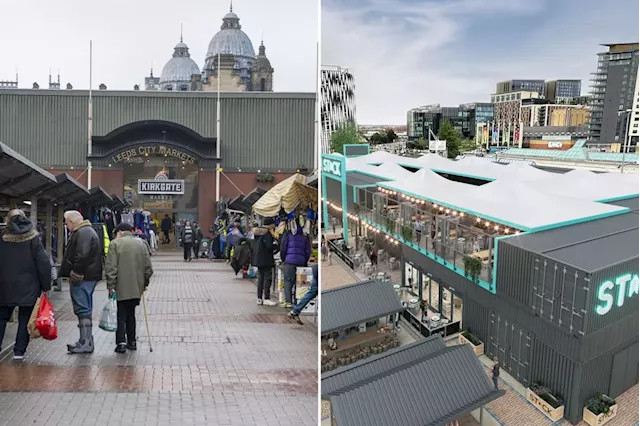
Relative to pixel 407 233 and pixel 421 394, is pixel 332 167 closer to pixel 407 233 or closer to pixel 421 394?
pixel 407 233

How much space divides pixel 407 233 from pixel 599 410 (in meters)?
5.88

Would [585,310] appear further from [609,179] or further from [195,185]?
[195,185]

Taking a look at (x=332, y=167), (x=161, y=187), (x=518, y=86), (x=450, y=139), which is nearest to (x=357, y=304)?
(x=332, y=167)

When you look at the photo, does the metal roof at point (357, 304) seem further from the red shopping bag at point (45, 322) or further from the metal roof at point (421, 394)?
the red shopping bag at point (45, 322)

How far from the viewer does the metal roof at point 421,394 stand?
670 cm

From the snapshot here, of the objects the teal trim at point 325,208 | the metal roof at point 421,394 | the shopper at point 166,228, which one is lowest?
the shopper at point 166,228

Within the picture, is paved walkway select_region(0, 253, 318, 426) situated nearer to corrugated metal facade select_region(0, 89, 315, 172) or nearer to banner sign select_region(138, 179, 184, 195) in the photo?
banner sign select_region(138, 179, 184, 195)

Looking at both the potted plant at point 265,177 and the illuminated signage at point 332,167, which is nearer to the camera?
the illuminated signage at point 332,167

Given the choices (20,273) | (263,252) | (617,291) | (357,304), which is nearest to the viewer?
(20,273)

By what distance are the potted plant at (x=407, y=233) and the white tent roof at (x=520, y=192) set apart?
1.28m

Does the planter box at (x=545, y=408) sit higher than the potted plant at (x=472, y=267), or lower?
lower

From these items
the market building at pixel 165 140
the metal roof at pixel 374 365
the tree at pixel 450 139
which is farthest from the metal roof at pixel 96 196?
the tree at pixel 450 139

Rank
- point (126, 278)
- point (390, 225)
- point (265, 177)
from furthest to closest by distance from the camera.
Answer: point (265, 177) → point (390, 225) → point (126, 278)

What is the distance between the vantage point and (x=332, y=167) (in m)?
20.5
